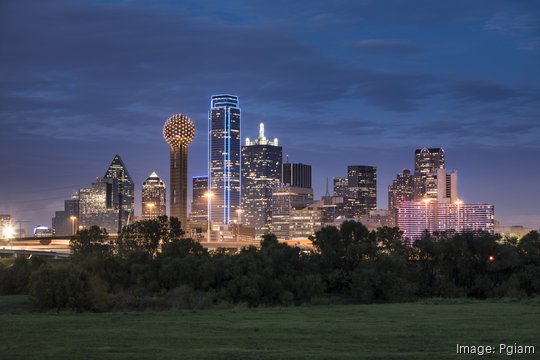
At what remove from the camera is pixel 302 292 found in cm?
5906

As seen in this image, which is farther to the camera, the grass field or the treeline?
the treeline

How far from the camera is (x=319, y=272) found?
65312 mm

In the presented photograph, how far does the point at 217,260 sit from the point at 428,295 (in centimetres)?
1916

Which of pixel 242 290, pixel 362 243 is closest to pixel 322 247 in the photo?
pixel 362 243

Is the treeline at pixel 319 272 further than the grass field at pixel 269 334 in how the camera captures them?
Yes

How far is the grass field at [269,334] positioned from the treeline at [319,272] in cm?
1611

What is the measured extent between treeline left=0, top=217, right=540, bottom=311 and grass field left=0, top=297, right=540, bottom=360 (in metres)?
16.1

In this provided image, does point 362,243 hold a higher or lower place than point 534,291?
higher

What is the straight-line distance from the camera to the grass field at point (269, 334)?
2206cm

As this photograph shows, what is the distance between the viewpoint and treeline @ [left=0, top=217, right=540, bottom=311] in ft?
186

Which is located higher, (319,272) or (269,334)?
(269,334)

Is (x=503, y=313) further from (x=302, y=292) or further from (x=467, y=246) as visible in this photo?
(x=467, y=246)

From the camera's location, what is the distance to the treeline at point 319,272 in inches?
2235

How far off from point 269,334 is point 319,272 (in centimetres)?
3917
